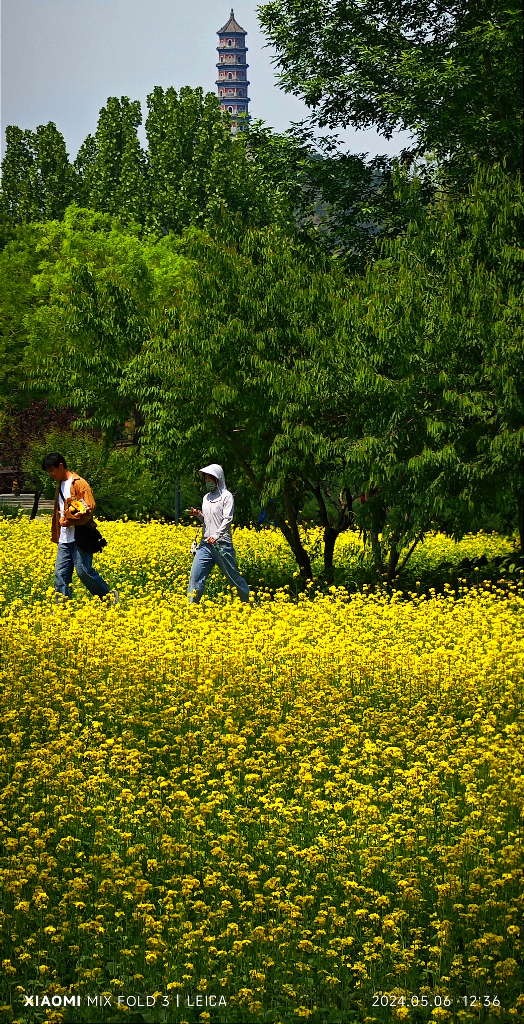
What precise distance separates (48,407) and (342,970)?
28659 mm

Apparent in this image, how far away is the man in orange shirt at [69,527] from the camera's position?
44.0 ft

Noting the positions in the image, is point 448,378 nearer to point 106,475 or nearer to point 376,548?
point 376,548

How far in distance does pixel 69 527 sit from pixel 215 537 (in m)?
1.52

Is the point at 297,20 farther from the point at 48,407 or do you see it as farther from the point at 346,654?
the point at 346,654

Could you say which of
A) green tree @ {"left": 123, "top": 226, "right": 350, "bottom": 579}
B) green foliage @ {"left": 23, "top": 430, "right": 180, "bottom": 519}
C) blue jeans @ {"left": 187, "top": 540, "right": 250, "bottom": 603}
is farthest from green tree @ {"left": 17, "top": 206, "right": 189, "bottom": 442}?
blue jeans @ {"left": 187, "top": 540, "right": 250, "bottom": 603}

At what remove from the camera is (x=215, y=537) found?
13.9 metres

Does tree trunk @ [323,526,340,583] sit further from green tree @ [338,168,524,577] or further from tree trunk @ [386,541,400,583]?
green tree @ [338,168,524,577]

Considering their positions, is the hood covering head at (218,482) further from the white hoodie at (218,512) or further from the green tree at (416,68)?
the green tree at (416,68)

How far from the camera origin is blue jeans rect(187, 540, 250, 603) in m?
14.0

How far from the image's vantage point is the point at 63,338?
35.1 meters

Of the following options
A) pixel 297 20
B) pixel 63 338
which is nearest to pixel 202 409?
pixel 297 20

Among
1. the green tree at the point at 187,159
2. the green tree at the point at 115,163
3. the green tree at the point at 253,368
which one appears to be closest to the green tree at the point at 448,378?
the green tree at the point at 253,368

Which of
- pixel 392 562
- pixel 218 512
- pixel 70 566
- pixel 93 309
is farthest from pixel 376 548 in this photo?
pixel 93 309

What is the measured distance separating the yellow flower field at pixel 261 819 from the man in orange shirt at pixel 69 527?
1.41 m
